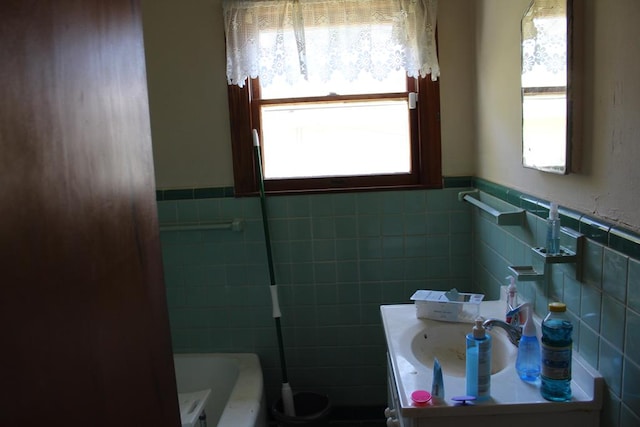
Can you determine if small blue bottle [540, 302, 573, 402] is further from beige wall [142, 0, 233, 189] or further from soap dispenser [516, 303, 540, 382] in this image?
beige wall [142, 0, 233, 189]

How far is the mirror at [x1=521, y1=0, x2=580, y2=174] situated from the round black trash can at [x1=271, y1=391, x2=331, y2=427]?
1.33 metres

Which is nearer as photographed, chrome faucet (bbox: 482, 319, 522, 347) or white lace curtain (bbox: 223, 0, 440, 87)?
chrome faucet (bbox: 482, 319, 522, 347)

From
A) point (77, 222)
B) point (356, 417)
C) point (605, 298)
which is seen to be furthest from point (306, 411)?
point (77, 222)

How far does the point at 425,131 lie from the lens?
2283mm

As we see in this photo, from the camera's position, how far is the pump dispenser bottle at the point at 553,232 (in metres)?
1.29

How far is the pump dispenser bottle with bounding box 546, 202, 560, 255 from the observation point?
129 centimetres

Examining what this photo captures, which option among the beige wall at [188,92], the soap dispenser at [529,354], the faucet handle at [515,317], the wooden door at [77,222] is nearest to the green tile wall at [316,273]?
the beige wall at [188,92]

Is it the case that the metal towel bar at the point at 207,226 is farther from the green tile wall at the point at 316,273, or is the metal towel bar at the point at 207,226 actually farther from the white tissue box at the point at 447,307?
the white tissue box at the point at 447,307

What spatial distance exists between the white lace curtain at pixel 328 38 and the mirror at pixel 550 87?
0.65 metres

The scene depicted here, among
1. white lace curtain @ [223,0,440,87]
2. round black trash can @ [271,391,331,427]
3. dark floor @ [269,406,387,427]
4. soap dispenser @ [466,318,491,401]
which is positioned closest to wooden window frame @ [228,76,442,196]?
white lace curtain @ [223,0,440,87]

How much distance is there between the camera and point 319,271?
7.80ft

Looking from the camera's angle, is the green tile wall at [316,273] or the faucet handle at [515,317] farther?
the green tile wall at [316,273]

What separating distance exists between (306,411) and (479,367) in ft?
4.56

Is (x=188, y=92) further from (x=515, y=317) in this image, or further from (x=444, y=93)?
(x=515, y=317)
